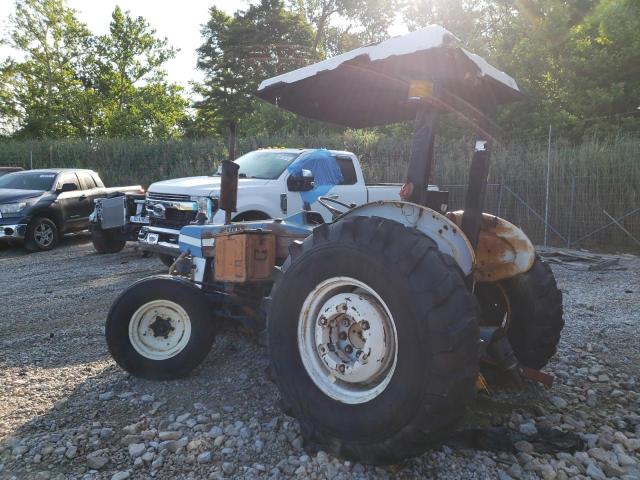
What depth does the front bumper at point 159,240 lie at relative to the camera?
761cm

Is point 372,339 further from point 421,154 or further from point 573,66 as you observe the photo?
point 573,66

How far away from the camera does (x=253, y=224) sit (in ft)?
13.6

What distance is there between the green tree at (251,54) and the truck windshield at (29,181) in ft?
66.4

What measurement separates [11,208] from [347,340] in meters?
11.2

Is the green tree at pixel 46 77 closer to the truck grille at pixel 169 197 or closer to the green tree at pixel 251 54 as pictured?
the green tree at pixel 251 54

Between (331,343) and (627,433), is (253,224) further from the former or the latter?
(627,433)

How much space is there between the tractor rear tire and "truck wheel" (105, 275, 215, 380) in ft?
7.14

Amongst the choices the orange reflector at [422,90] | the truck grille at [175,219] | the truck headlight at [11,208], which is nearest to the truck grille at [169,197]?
the truck grille at [175,219]

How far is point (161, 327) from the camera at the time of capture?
3.86 m

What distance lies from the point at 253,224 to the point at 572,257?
8.28m

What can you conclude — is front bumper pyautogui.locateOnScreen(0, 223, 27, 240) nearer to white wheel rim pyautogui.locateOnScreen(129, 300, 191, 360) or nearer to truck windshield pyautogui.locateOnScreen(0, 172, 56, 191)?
truck windshield pyautogui.locateOnScreen(0, 172, 56, 191)

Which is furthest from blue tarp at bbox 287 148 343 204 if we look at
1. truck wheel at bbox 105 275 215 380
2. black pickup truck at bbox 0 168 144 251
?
black pickup truck at bbox 0 168 144 251

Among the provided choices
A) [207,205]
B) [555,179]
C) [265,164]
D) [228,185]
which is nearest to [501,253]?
[228,185]

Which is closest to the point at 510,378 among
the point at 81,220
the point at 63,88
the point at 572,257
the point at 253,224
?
the point at 253,224
